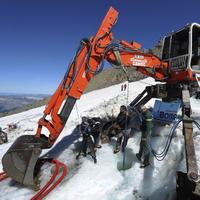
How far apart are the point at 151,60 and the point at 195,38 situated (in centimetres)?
237

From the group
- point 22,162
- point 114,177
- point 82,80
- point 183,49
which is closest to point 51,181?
point 22,162

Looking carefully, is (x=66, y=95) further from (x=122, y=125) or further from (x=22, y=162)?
(x=122, y=125)

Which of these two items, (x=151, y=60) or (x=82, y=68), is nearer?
(x=82, y=68)

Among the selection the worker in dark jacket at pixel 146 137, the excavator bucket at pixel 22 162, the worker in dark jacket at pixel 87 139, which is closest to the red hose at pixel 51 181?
the excavator bucket at pixel 22 162

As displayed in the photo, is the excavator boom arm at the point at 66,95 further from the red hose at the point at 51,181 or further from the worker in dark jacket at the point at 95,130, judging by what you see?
the worker in dark jacket at the point at 95,130

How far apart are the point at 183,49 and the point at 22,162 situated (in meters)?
7.61

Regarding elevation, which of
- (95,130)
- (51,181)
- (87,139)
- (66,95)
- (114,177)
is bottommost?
(51,181)

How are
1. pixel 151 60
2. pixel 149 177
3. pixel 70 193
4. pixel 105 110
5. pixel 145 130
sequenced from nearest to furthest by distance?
1. pixel 70 193
2. pixel 149 177
3. pixel 145 130
4. pixel 151 60
5. pixel 105 110

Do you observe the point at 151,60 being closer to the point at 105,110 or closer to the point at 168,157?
the point at 168,157

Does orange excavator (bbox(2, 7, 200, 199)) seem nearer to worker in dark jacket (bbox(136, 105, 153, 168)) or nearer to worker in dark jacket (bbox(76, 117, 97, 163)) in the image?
worker in dark jacket (bbox(136, 105, 153, 168))

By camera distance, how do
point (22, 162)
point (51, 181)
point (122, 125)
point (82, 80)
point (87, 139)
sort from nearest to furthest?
point (22, 162)
point (82, 80)
point (51, 181)
point (87, 139)
point (122, 125)

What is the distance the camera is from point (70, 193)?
6.52m

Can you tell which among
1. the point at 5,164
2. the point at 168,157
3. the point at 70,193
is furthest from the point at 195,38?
the point at 5,164

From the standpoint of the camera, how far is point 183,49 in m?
9.24
